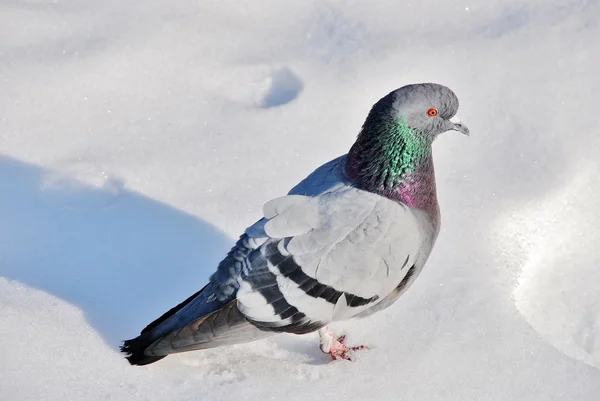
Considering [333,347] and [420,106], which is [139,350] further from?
[420,106]

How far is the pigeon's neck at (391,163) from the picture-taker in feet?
12.5

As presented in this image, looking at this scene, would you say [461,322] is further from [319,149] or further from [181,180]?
[181,180]

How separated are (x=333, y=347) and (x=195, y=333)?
681 millimetres

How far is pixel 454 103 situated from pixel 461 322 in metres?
1.00

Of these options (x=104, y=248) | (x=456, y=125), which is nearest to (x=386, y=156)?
(x=456, y=125)

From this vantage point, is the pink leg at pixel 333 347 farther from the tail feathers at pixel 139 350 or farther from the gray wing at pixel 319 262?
the tail feathers at pixel 139 350

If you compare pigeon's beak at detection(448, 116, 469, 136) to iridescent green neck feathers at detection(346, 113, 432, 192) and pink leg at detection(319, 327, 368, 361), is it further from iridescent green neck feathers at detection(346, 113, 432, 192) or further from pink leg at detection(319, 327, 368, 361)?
pink leg at detection(319, 327, 368, 361)

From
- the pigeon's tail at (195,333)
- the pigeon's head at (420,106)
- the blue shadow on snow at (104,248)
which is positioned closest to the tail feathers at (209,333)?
the pigeon's tail at (195,333)

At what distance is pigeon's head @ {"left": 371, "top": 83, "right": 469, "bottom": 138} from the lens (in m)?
3.81

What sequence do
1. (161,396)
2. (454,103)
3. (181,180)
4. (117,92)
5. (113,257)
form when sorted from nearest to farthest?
1. (161,396)
2. (454,103)
3. (113,257)
4. (181,180)
5. (117,92)

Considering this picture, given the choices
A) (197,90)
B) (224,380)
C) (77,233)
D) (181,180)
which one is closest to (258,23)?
(197,90)

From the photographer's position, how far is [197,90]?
529 centimetres

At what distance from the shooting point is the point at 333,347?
391 centimetres

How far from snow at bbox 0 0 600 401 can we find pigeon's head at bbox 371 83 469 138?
763mm
